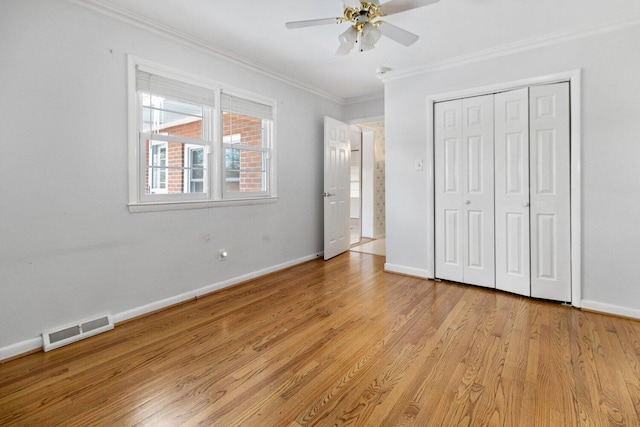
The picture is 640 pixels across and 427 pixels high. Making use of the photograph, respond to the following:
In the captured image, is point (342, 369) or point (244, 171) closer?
point (342, 369)

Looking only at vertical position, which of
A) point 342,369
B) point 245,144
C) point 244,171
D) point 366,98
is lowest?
point 342,369

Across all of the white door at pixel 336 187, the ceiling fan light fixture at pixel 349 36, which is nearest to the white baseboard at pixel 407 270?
the white door at pixel 336 187

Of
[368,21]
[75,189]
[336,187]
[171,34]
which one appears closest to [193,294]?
[75,189]

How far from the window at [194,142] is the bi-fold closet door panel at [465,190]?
2096 mm

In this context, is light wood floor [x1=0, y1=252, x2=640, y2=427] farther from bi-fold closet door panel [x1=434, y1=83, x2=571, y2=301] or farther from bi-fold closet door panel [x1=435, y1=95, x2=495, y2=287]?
bi-fold closet door panel [x1=435, y1=95, x2=495, y2=287]

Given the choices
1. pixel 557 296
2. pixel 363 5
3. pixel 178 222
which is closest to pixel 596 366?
pixel 557 296

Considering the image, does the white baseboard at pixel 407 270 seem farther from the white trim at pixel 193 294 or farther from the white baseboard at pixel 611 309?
the white baseboard at pixel 611 309

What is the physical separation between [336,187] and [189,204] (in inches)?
96.8

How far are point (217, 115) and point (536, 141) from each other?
10.6 ft

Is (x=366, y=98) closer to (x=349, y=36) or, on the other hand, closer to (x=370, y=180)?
(x=370, y=180)

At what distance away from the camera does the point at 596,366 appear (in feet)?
6.49

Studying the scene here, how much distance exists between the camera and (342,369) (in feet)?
6.45

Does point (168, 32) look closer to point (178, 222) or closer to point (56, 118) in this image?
point (56, 118)

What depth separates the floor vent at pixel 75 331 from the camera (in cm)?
225
